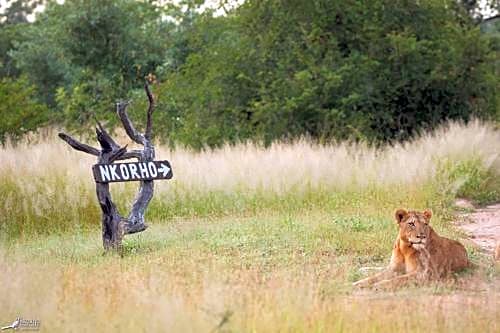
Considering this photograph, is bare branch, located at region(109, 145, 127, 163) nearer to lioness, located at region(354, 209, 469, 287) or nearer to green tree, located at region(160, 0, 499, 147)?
lioness, located at region(354, 209, 469, 287)

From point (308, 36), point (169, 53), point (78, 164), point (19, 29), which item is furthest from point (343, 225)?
point (19, 29)

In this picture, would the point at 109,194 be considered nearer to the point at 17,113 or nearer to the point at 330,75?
the point at 17,113

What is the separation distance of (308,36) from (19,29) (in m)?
16.5

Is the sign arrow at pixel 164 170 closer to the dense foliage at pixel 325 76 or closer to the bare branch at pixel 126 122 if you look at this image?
the bare branch at pixel 126 122

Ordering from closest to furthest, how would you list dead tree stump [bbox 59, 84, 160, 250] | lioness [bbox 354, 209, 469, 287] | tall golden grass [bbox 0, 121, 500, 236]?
lioness [bbox 354, 209, 469, 287], dead tree stump [bbox 59, 84, 160, 250], tall golden grass [bbox 0, 121, 500, 236]

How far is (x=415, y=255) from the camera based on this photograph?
791 cm

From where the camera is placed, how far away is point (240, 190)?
1341 cm

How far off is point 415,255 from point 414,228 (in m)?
0.23

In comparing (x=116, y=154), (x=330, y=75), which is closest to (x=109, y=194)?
(x=116, y=154)

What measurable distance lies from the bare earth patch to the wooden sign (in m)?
3.59

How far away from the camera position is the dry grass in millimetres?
5816

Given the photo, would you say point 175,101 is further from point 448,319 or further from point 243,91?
point 448,319

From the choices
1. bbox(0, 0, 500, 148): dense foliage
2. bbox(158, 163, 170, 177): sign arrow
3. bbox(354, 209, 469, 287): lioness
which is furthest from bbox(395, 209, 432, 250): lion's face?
bbox(0, 0, 500, 148): dense foliage

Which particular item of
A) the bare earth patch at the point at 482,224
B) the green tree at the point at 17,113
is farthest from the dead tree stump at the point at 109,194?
the green tree at the point at 17,113
